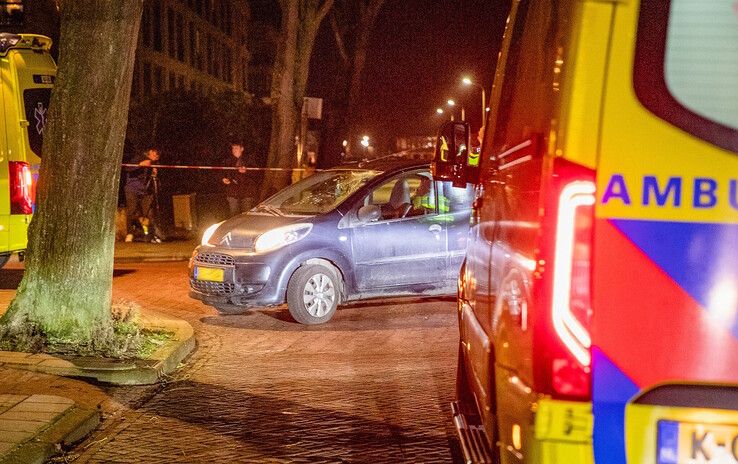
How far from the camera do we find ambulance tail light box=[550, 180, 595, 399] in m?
2.56

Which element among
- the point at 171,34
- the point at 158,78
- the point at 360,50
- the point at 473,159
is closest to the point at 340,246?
the point at 473,159

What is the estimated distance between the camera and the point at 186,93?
27.0 meters

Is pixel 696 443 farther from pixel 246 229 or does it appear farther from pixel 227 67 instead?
pixel 227 67

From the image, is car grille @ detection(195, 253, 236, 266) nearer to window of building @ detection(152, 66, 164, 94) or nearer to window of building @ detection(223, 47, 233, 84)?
window of building @ detection(152, 66, 164, 94)

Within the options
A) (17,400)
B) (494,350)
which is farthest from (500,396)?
(17,400)

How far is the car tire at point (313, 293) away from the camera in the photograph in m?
9.15

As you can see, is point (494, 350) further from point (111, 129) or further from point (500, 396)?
point (111, 129)

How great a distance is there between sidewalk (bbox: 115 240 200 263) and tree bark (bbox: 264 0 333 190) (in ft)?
15.6

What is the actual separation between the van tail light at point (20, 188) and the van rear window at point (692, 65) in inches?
371

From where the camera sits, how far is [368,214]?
376 inches

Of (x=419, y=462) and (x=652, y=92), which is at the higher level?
(x=652, y=92)

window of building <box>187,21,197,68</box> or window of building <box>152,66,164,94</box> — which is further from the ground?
window of building <box>187,21,197,68</box>

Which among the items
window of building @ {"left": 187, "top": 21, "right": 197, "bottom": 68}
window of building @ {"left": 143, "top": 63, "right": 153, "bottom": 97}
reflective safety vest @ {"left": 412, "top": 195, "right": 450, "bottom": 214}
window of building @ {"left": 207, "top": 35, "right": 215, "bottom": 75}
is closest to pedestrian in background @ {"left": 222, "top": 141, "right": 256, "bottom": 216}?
reflective safety vest @ {"left": 412, "top": 195, "right": 450, "bottom": 214}

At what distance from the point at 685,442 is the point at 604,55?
1181mm
